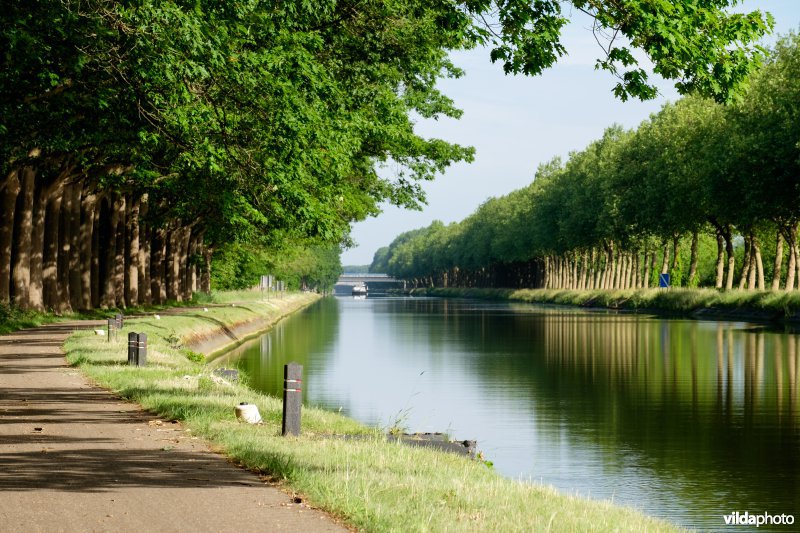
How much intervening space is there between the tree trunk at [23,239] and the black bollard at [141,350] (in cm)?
1865

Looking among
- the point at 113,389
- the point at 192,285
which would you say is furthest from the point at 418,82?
the point at 192,285

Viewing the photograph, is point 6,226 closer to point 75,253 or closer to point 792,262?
point 75,253

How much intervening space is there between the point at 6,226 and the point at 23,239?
132 centimetres

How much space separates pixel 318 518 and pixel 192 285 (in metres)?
77.8

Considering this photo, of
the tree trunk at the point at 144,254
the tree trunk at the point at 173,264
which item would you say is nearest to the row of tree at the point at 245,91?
the tree trunk at the point at 144,254

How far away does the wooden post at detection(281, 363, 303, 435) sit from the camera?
15.9 meters

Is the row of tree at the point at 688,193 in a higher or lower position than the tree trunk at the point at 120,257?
higher

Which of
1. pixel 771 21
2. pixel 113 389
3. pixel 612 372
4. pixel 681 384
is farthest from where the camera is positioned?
pixel 612 372

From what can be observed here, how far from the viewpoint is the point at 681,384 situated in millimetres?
33219

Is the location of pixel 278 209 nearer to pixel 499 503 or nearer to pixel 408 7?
pixel 408 7

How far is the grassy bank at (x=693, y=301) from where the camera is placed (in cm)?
6631

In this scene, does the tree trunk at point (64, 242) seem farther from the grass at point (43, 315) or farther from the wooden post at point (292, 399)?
the wooden post at point (292, 399)

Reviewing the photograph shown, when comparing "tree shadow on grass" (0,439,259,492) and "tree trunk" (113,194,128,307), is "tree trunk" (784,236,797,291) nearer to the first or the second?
"tree trunk" (113,194,128,307)

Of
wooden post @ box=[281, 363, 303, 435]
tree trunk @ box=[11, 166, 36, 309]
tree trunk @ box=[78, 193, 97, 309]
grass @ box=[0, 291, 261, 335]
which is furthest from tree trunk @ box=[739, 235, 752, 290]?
wooden post @ box=[281, 363, 303, 435]
